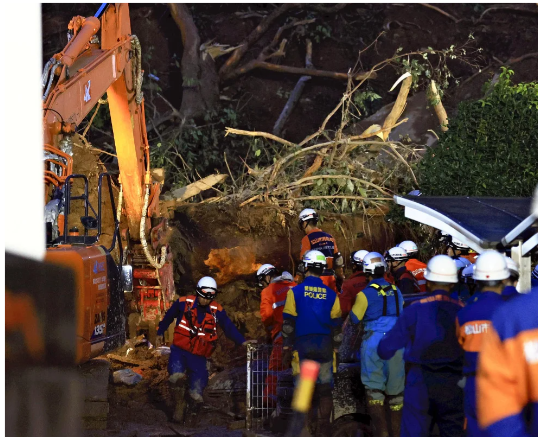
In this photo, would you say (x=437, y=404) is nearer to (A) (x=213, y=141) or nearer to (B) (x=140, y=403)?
(B) (x=140, y=403)

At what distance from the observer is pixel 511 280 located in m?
6.18

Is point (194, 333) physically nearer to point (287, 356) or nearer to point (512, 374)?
point (287, 356)

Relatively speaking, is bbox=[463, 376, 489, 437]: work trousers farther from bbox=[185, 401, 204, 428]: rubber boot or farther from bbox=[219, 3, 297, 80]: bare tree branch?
bbox=[219, 3, 297, 80]: bare tree branch

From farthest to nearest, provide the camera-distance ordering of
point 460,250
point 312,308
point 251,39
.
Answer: point 251,39 < point 460,250 < point 312,308

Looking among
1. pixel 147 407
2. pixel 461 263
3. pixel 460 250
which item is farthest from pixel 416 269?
pixel 147 407

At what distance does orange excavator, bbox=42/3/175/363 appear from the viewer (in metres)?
7.38

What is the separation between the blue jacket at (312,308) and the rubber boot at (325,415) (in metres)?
0.72

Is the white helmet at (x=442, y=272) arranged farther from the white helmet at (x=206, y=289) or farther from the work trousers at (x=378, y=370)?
the white helmet at (x=206, y=289)

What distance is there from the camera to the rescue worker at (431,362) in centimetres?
696

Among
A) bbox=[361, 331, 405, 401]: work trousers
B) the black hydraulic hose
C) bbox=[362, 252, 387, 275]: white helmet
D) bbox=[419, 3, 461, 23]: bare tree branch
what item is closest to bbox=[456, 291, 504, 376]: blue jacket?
bbox=[361, 331, 405, 401]: work trousers

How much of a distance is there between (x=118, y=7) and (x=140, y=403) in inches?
208

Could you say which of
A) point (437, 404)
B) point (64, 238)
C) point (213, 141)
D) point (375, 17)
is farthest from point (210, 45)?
point (437, 404)

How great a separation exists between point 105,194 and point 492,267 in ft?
29.7

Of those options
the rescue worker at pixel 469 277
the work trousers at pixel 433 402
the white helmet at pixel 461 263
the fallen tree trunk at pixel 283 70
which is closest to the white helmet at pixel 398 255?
the white helmet at pixel 461 263
